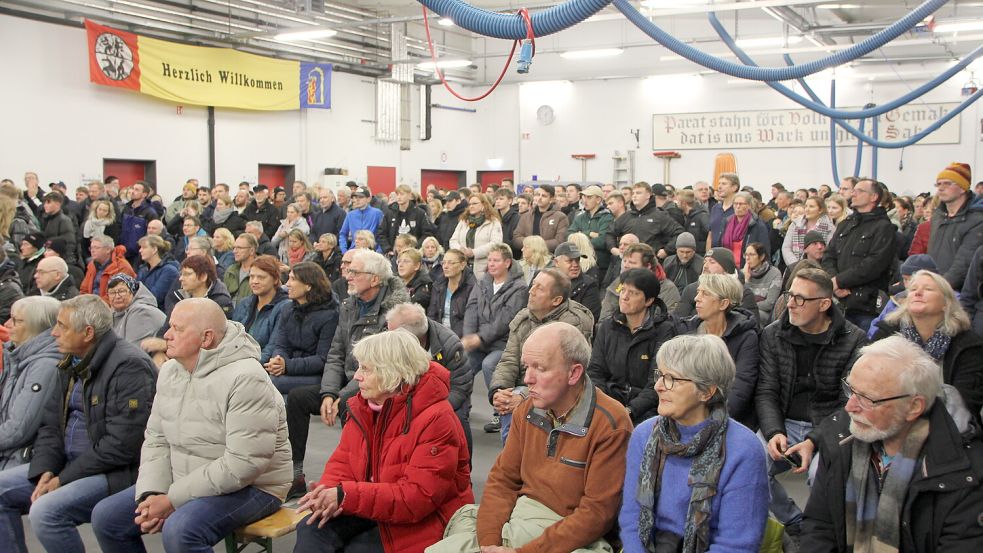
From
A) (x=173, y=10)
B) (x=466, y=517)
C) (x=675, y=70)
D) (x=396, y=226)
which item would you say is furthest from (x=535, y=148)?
(x=466, y=517)

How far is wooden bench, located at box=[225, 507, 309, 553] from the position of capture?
124 inches

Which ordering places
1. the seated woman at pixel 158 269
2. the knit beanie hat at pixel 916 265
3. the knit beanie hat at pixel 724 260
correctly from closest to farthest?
the knit beanie hat at pixel 916 265 → the knit beanie hat at pixel 724 260 → the seated woman at pixel 158 269

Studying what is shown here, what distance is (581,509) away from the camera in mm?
2609

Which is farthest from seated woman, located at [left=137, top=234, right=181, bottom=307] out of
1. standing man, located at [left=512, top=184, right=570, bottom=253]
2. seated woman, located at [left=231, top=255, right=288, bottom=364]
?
standing man, located at [left=512, top=184, right=570, bottom=253]

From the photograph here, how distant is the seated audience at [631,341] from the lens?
390cm

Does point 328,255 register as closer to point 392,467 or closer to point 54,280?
point 54,280

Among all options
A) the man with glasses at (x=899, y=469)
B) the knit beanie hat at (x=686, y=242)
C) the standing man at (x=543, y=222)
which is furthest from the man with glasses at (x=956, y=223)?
the standing man at (x=543, y=222)

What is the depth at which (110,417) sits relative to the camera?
3.44 metres

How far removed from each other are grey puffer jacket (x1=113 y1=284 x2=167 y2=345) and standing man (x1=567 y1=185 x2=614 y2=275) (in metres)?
4.18

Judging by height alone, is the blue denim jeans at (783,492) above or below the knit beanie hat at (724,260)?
below

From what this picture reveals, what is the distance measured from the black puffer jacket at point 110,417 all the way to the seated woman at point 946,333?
10.1ft

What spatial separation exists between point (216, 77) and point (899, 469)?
547 inches

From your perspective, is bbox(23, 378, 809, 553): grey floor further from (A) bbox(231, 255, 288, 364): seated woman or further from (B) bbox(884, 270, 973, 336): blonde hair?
(B) bbox(884, 270, 973, 336): blonde hair

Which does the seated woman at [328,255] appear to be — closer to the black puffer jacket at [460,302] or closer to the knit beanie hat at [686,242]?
the black puffer jacket at [460,302]
